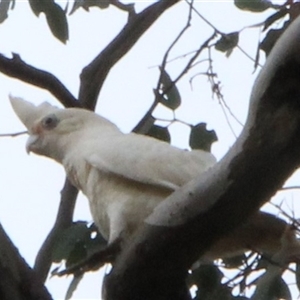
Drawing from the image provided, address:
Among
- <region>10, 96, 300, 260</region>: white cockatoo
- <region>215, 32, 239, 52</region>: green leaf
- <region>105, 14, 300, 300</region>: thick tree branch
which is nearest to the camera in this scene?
<region>105, 14, 300, 300</region>: thick tree branch

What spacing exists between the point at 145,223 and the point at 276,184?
A: 0.30m

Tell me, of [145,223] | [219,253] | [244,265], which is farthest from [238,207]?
[244,265]

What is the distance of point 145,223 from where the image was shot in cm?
182

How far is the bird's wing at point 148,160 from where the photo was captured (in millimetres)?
2355

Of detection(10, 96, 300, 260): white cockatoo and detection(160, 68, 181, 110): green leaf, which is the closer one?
detection(10, 96, 300, 260): white cockatoo

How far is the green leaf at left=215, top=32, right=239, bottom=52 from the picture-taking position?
2.95m

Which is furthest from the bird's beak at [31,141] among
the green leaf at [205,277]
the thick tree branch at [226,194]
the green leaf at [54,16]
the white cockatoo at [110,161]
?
the thick tree branch at [226,194]

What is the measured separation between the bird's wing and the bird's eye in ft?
0.62

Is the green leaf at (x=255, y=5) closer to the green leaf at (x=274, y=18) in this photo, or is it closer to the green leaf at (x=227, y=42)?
the green leaf at (x=274, y=18)

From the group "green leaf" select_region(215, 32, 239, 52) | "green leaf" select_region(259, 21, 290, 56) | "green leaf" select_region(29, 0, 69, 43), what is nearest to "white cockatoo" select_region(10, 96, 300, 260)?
"green leaf" select_region(29, 0, 69, 43)

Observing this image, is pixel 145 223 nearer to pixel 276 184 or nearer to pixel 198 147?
pixel 276 184

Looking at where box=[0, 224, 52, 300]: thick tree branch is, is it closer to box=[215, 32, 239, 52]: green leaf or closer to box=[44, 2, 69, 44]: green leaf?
box=[44, 2, 69, 44]: green leaf

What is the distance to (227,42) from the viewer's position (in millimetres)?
2965

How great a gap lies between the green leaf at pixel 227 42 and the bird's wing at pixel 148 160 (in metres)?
0.53
